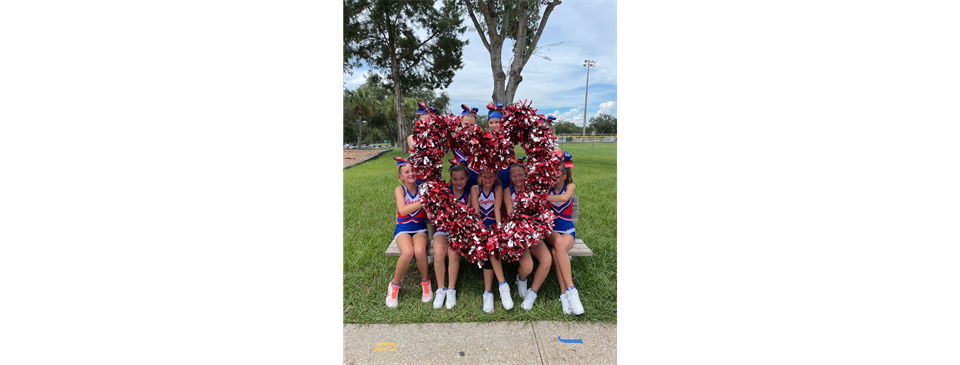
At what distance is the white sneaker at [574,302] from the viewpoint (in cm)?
299

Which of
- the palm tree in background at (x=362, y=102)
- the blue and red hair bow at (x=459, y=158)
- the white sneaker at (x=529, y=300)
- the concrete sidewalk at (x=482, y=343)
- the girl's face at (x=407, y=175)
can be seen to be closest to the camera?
the concrete sidewalk at (x=482, y=343)

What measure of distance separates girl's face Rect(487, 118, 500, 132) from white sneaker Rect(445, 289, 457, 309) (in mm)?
1486

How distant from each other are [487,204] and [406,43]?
49.1 ft

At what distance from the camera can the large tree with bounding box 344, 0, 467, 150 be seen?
14.4 m

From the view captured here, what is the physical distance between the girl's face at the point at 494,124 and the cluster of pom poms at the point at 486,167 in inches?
4.9

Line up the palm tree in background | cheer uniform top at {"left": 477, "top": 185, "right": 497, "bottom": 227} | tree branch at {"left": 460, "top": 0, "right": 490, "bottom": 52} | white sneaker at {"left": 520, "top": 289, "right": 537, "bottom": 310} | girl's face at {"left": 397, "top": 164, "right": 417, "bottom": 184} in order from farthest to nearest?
1. the palm tree in background
2. tree branch at {"left": 460, "top": 0, "right": 490, "bottom": 52}
3. cheer uniform top at {"left": 477, "top": 185, "right": 497, "bottom": 227}
4. girl's face at {"left": 397, "top": 164, "right": 417, "bottom": 184}
5. white sneaker at {"left": 520, "top": 289, "right": 537, "bottom": 310}

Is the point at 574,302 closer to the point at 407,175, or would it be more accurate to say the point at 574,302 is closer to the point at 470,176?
the point at 470,176

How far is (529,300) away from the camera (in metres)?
3.13

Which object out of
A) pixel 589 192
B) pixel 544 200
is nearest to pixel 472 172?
pixel 544 200

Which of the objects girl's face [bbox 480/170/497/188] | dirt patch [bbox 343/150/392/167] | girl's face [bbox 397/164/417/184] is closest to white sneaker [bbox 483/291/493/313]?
girl's face [bbox 480/170/497/188]

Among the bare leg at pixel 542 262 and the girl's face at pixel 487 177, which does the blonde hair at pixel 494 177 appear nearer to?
the girl's face at pixel 487 177

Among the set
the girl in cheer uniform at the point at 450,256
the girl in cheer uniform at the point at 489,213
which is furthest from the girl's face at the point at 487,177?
the girl in cheer uniform at the point at 450,256

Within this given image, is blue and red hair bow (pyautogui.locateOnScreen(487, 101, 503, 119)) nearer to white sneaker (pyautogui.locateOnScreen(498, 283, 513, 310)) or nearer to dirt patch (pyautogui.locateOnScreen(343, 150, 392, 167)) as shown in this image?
white sneaker (pyautogui.locateOnScreen(498, 283, 513, 310))

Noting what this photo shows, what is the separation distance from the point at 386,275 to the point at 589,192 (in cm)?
540
